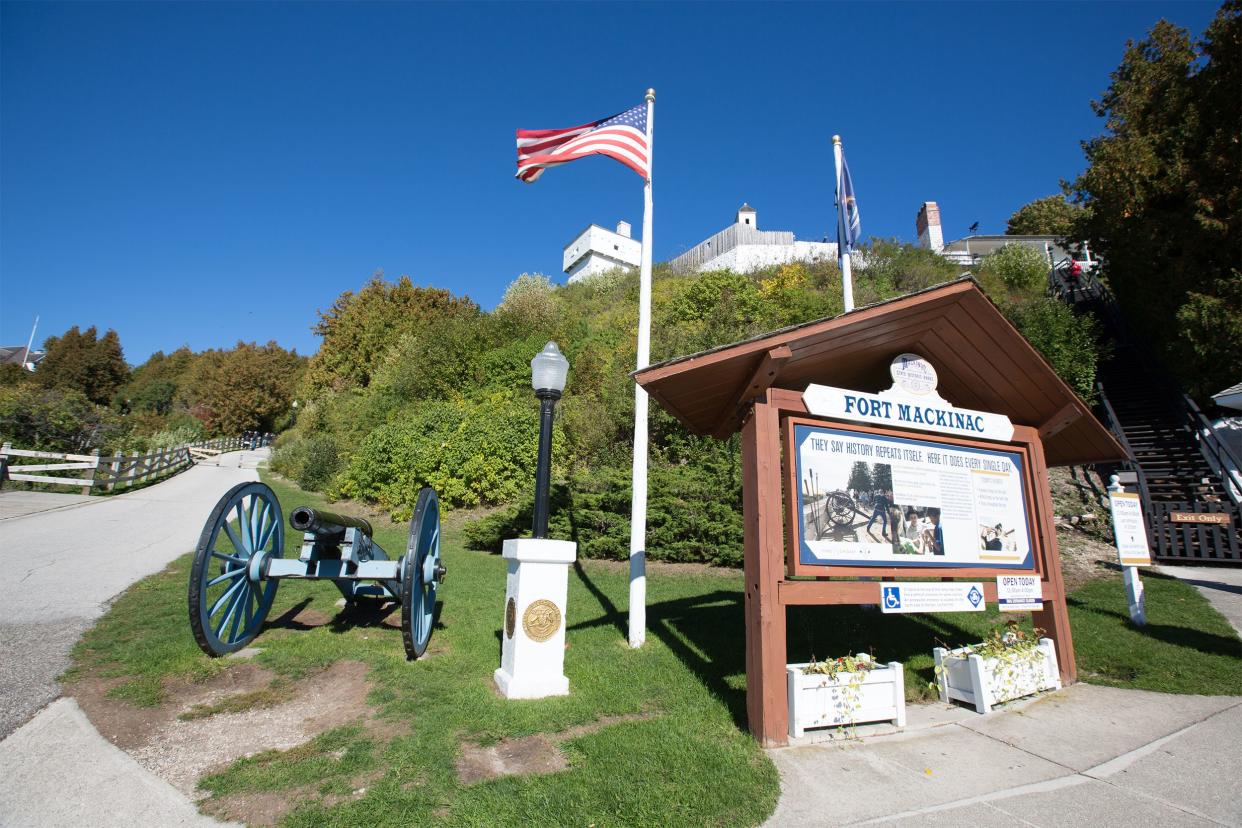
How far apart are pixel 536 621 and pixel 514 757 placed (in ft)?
4.12

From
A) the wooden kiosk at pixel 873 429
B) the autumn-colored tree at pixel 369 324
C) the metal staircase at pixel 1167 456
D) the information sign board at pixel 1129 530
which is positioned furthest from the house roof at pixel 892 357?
the autumn-colored tree at pixel 369 324

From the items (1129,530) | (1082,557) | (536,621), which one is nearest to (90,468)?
(536,621)

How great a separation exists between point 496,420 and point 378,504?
14.6 feet

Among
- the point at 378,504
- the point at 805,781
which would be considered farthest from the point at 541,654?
the point at 378,504

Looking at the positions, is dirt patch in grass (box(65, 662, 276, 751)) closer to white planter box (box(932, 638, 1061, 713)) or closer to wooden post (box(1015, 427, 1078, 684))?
white planter box (box(932, 638, 1061, 713))

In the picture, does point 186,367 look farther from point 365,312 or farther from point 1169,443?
point 1169,443

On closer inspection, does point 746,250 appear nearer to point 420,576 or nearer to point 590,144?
point 590,144

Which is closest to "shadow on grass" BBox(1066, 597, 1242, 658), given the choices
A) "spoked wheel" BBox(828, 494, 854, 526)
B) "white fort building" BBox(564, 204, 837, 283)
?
"spoked wheel" BBox(828, 494, 854, 526)

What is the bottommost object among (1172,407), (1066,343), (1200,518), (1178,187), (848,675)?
(848,675)

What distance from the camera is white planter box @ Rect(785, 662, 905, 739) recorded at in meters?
4.07

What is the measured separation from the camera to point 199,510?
1470cm

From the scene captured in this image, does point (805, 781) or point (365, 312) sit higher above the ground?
point (365, 312)

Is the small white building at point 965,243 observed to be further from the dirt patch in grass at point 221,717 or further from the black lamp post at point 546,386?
the dirt patch in grass at point 221,717

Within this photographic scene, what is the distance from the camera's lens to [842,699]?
418 centimetres
